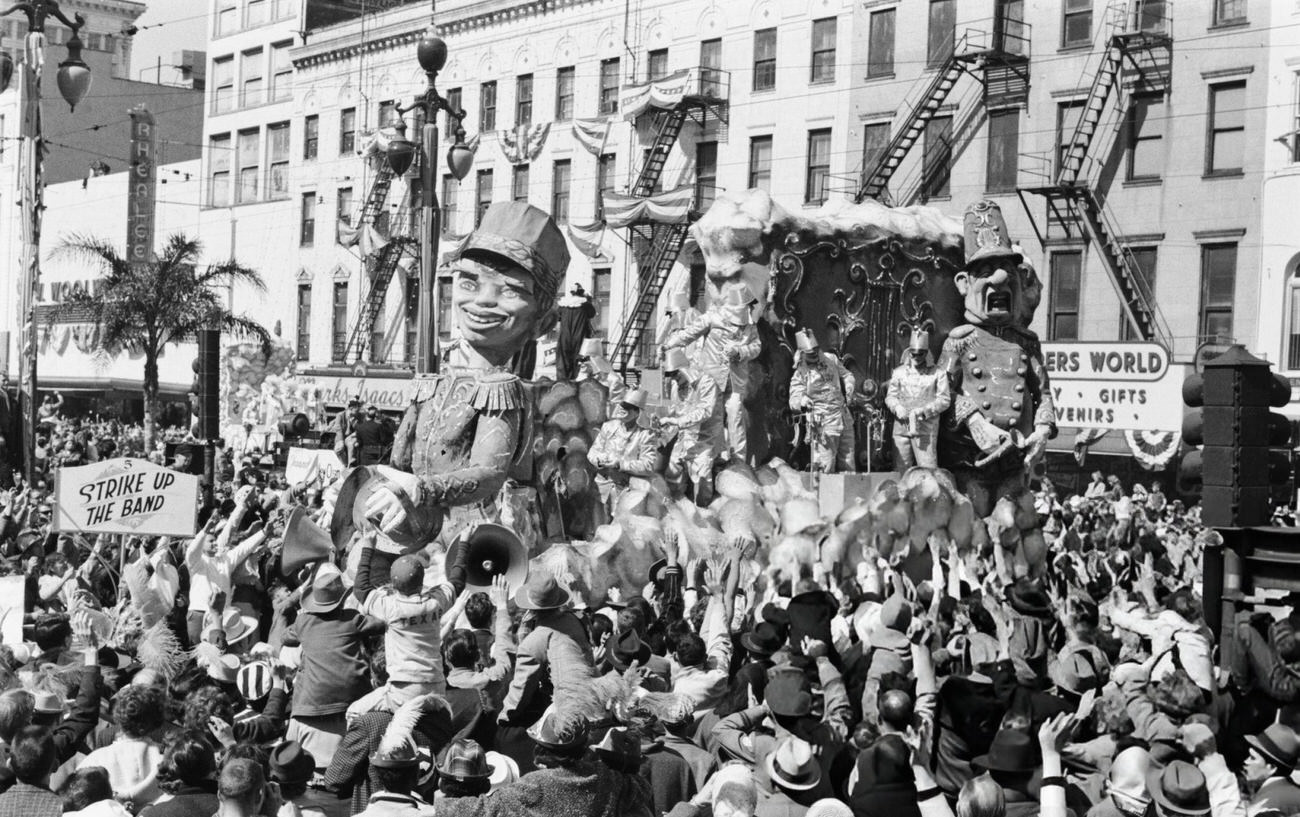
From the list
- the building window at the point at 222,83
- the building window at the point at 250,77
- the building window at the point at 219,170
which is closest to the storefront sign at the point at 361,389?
the building window at the point at 219,170

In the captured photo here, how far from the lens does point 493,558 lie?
10.9 meters

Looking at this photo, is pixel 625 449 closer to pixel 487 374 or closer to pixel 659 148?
pixel 487 374

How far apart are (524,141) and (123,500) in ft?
90.7

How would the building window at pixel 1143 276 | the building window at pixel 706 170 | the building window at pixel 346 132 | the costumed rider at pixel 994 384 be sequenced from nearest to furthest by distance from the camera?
the costumed rider at pixel 994 384
the building window at pixel 1143 276
the building window at pixel 706 170
the building window at pixel 346 132

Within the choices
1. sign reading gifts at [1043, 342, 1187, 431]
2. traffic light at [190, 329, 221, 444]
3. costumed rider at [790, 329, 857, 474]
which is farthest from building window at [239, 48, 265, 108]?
costumed rider at [790, 329, 857, 474]

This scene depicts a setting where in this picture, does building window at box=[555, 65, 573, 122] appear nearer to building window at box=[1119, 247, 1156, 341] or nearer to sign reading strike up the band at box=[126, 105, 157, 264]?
building window at box=[1119, 247, 1156, 341]

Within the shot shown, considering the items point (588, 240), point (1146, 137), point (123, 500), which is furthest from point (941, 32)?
point (123, 500)

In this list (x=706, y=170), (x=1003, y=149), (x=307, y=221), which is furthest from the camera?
(x=307, y=221)

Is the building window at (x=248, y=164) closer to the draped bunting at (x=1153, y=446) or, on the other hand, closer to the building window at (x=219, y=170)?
the building window at (x=219, y=170)

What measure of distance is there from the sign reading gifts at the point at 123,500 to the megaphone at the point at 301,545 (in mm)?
1097

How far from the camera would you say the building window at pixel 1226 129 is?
28078 mm

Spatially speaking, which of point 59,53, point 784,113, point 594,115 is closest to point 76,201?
point 59,53

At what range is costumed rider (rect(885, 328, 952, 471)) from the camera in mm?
14953

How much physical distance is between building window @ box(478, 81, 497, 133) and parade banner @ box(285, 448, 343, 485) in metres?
22.2
